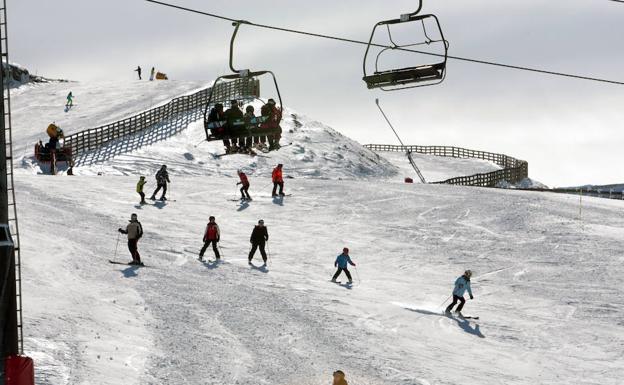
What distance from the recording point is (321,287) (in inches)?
1098

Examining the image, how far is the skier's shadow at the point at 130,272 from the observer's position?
26536mm

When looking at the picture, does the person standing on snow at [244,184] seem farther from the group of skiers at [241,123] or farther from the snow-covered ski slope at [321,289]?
the group of skiers at [241,123]

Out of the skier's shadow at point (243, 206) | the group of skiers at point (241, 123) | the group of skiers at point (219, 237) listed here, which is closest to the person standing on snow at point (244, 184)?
the skier's shadow at point (243, 206)

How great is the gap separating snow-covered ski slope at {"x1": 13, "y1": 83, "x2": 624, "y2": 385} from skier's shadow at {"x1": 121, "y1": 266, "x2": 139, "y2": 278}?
0.05m

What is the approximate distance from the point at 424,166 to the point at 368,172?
10.9 m

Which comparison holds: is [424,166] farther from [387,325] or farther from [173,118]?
[387,325]

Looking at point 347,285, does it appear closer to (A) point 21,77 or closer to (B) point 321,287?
(B) point 321,287

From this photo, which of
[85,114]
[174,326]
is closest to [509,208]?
[174,326]

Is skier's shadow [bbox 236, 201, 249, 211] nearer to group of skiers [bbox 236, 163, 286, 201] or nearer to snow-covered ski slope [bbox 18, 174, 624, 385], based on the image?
snow-covered ski slope [bbox 18, 174, 624, 385]

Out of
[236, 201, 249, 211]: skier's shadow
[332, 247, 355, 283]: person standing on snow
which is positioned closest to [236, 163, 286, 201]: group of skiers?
[236, 201, 249, 211]: skier's shadow

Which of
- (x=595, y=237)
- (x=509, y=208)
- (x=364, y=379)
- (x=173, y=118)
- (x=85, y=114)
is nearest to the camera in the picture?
(x=364, y=379)

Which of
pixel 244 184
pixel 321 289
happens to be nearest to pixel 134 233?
pixel 321 289

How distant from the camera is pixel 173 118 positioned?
60.3 m

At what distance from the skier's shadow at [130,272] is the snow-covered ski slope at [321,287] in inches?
1.9
